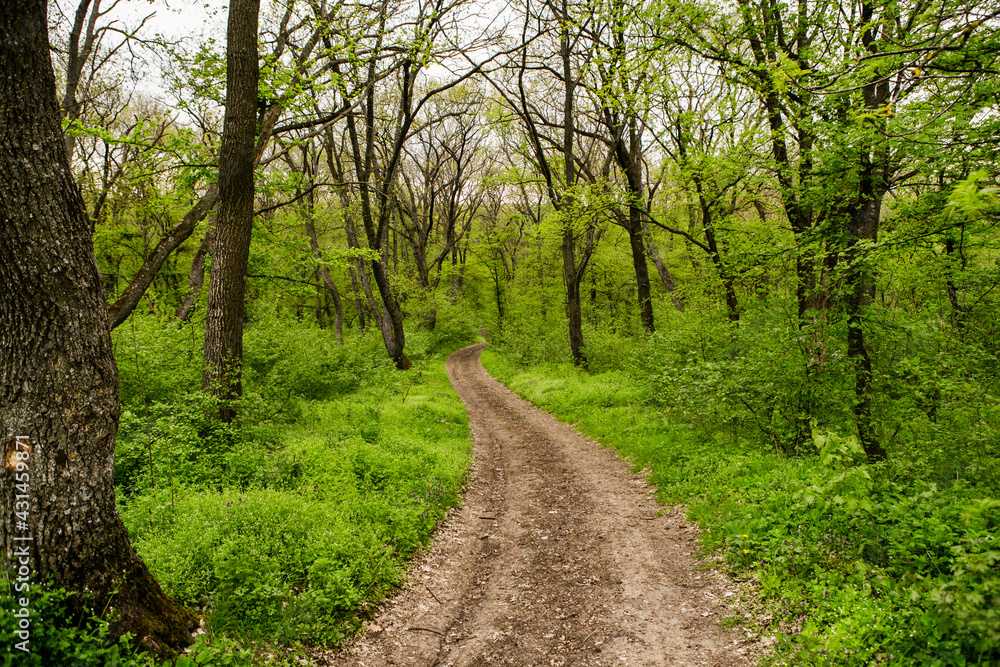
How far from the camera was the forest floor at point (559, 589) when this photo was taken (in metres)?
4.23

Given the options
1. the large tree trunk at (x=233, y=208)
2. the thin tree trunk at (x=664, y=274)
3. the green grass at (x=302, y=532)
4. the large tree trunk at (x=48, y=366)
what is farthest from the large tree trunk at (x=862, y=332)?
the large tree trunk at (x=233, y=208)

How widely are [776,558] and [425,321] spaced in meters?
27.3

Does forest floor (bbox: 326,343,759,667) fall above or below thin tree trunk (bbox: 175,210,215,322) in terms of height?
below

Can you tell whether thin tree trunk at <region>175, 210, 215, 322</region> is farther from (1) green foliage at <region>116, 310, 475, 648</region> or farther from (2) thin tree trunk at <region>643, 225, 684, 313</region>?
(2) thin tree trunk at <region>643, 225, 684, 313</region>

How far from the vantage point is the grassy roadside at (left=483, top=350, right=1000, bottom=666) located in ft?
10.2

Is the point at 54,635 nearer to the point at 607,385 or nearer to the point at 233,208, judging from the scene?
the point at 233,208

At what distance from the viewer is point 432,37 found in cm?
1129

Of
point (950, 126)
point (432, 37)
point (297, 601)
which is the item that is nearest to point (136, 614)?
point (297, 601)

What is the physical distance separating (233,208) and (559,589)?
803 centimetres

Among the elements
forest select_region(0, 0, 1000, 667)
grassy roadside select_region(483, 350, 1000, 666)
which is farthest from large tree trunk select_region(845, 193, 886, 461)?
grassy roadside select_region(483, 350, 1000, 666)

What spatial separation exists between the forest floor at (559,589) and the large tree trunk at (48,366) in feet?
7.18

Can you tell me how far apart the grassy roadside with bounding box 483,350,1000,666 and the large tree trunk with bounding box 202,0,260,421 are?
7954 millimetres

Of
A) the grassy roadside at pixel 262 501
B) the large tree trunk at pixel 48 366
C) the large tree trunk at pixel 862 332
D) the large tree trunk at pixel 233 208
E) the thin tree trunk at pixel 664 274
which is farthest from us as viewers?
the thin tree trunk at pixel 664 274

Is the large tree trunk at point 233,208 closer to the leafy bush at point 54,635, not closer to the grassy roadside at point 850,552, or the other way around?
the leafy bush at point 54,635
